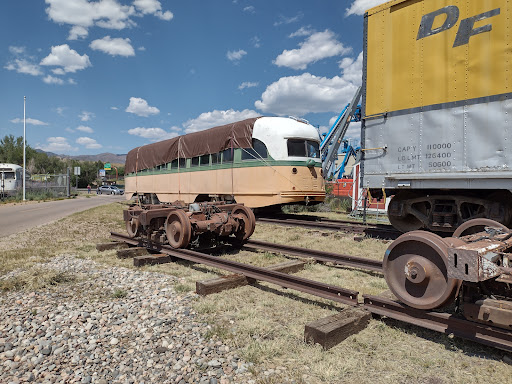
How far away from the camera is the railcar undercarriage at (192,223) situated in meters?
6.83

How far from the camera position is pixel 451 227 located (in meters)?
7.78

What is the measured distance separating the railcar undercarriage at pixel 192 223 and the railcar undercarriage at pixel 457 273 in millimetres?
3935

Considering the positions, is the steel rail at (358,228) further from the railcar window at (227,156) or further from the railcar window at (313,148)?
the railcar window at (227,156)

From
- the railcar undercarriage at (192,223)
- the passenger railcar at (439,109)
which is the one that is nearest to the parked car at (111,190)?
the railcar undercarriage at (192,223)

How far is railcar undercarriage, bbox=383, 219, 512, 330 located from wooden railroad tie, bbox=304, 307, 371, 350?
0.48m

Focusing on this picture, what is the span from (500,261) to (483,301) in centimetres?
46

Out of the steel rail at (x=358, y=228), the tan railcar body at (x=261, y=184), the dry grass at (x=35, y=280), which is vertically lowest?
the dry grass at (x=35, y=280)

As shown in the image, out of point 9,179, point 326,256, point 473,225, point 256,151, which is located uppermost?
point 256,151

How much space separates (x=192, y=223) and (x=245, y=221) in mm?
1229

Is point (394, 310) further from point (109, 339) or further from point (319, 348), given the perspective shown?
point (109, 339)

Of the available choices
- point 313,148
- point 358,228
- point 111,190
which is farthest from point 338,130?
Answer: point 111,190

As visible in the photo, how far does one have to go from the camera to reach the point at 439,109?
23.3ft

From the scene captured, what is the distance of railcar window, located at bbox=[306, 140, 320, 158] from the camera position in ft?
42.5

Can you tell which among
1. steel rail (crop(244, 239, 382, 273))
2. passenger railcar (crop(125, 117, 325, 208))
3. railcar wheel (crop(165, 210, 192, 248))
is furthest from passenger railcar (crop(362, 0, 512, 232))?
railcar wheel (crop(165, 210, 192, 248))
